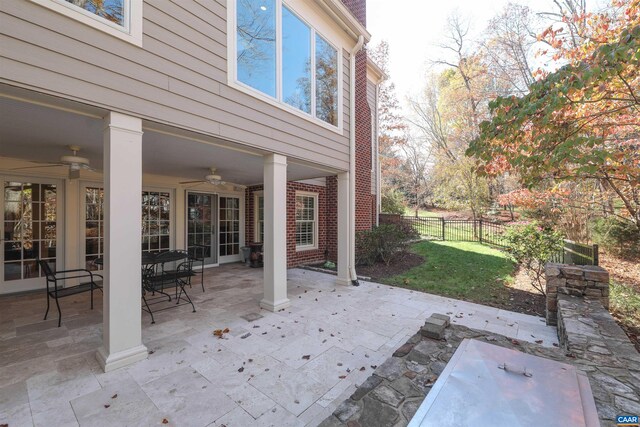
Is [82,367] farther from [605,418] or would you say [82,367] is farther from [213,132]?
[605,418]

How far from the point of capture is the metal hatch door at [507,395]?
41.8 inches

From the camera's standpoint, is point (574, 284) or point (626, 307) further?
point (626, 307)

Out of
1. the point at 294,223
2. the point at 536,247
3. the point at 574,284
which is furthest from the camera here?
the point at 294,223

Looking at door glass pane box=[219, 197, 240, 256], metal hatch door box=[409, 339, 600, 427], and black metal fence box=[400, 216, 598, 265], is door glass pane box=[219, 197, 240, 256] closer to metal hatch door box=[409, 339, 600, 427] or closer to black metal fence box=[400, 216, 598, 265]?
black metal fence box=[400, 216, 598, 265]

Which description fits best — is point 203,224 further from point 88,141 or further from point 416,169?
point 416,169

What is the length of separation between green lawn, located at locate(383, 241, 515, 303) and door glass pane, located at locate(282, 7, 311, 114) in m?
4.06

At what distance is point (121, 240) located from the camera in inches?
101

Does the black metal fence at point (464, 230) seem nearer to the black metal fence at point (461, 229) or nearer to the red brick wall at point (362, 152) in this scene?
the black metal fence at point (461, 229)

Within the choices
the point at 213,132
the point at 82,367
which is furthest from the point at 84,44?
the point at 82,367

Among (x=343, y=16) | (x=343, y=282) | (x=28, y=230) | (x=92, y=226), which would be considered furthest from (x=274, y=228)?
(x=28, y=230)

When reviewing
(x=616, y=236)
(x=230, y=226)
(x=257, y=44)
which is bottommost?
(x=616, y=236)

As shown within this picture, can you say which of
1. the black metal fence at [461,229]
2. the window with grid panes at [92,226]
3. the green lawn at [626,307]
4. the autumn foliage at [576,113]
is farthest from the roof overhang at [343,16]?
the black metal fence at [461,229]

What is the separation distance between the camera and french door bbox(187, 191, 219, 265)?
7.18 metres

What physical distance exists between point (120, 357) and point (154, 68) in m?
2.81
